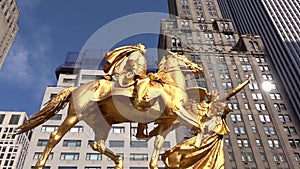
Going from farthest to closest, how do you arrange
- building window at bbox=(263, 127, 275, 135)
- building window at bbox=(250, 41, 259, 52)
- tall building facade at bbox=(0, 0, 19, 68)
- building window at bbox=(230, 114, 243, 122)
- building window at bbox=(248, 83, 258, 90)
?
tall building facade at bbox=(0, 0, 19, 68), building window at bbox=(250, 41, 259, 52), building window at bbox=(248, 83, 258, 90), building window at bbox=(230, 114, 243, 122), building window at bbox=(263, 127, 275, 135)

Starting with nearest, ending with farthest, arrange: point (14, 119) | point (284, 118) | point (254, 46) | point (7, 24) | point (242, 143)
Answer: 1. point (242, 143)
2. point (284, 118)
3. point (254, 46)
4. point (7, 24)
5. point (14, 119)

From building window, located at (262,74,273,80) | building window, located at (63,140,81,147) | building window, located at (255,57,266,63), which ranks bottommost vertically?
building window, located at (63,140,81,147)

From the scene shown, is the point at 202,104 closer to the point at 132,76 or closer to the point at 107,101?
the point at 132,76

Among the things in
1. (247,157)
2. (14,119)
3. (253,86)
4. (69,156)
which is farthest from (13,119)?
(247,157)

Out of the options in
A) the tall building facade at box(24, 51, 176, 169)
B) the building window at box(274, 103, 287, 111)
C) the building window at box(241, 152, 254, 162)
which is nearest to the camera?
the tall building facade at box(24, 51, 176, 169)

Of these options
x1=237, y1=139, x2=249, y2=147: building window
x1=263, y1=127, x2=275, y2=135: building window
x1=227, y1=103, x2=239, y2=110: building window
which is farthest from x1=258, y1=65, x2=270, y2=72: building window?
x1=237, y1=139, x2=249, y2=147: building window

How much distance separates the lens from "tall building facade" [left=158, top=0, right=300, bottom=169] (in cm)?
3494

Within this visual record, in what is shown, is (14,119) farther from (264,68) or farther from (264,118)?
(264,68)

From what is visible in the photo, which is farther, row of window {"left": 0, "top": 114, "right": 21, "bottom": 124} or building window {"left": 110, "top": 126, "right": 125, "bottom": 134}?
row of window {"left": 0, "top": 114, "right": 21, "bottom": 124}

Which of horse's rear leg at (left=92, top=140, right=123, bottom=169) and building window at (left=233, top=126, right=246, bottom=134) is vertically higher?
building window at (left=233, top=126, right=246, bottom=134)

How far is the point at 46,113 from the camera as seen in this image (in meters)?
5.95

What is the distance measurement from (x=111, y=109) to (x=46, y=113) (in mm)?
1363

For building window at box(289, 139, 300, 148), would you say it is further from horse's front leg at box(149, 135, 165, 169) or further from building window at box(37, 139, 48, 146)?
horse's front leg at box(149, 135, 165, 169)

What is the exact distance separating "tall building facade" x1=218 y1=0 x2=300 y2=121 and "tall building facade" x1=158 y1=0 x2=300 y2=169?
230 cm
